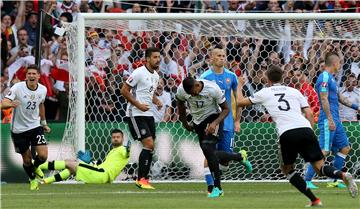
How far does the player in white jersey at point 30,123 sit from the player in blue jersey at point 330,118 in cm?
438

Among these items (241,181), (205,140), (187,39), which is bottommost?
(241,181)

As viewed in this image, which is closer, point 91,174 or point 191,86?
point 191,86

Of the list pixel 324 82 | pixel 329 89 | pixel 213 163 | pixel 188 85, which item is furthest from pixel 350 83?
pixel 188 85

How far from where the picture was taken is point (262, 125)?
18078mm

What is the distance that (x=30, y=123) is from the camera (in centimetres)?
1653

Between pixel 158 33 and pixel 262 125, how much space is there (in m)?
2.75

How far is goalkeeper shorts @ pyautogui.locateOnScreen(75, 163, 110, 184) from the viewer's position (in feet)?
54.8

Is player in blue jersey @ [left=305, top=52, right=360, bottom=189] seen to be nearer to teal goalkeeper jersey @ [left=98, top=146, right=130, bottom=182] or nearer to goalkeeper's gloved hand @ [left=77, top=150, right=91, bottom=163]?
teal goalkeeper jersey @ [left=98, top=146, right=130, bottom=182]

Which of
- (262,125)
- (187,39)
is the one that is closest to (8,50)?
(187,39)

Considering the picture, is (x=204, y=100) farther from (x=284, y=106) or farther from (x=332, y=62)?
(x=332, y=62)

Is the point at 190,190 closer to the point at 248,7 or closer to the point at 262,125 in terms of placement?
the point at 262,125

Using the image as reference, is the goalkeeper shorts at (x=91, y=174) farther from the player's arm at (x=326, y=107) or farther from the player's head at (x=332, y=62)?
the player's head at (x=332, y=62)

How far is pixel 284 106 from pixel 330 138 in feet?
11.5

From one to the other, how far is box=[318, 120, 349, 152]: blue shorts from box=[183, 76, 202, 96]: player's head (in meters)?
2.98
